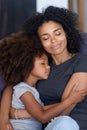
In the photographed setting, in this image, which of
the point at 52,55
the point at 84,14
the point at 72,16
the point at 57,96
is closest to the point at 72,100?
the point at 57,96

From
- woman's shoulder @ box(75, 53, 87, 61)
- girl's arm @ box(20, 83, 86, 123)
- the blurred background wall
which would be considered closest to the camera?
girl's arm @ box(20, 83, 86, 123)

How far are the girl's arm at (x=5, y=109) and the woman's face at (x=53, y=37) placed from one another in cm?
32

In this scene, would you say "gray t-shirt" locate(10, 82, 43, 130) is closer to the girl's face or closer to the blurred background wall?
the girl's face

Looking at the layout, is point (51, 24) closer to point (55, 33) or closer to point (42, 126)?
point (55, 33)

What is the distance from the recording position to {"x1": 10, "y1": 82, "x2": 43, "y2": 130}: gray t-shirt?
1.63m

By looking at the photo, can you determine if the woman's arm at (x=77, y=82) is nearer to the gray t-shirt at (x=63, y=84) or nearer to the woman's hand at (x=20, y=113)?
the gray t-shirt at (x=63, y=84)

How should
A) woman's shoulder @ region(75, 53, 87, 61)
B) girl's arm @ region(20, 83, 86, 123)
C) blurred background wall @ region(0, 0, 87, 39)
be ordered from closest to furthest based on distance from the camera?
1. girl's arm @ region(20, 83, 86, 123)
2. woman's shoulder @ region(75, 53, 87, 61)
3. blurred background wall @ region(0, 0, 87, 39)

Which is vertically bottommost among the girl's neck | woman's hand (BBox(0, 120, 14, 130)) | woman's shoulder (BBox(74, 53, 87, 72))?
woman's hand (BBox(0, 120, 14, 130))

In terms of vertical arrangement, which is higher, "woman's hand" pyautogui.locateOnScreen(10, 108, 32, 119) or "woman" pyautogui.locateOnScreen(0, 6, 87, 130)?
"woman" pyautogui.locateOnScreen(0, 6, 87, 130)

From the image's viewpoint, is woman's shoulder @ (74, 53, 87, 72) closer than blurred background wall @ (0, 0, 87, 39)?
Yes

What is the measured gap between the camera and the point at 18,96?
5.35ft

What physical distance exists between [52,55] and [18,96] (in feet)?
1.07

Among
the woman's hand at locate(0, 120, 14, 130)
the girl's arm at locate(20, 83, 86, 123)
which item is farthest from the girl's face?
the woman's hand at locate(0, 120, 14, 130)

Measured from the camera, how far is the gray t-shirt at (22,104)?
1.63 meters
